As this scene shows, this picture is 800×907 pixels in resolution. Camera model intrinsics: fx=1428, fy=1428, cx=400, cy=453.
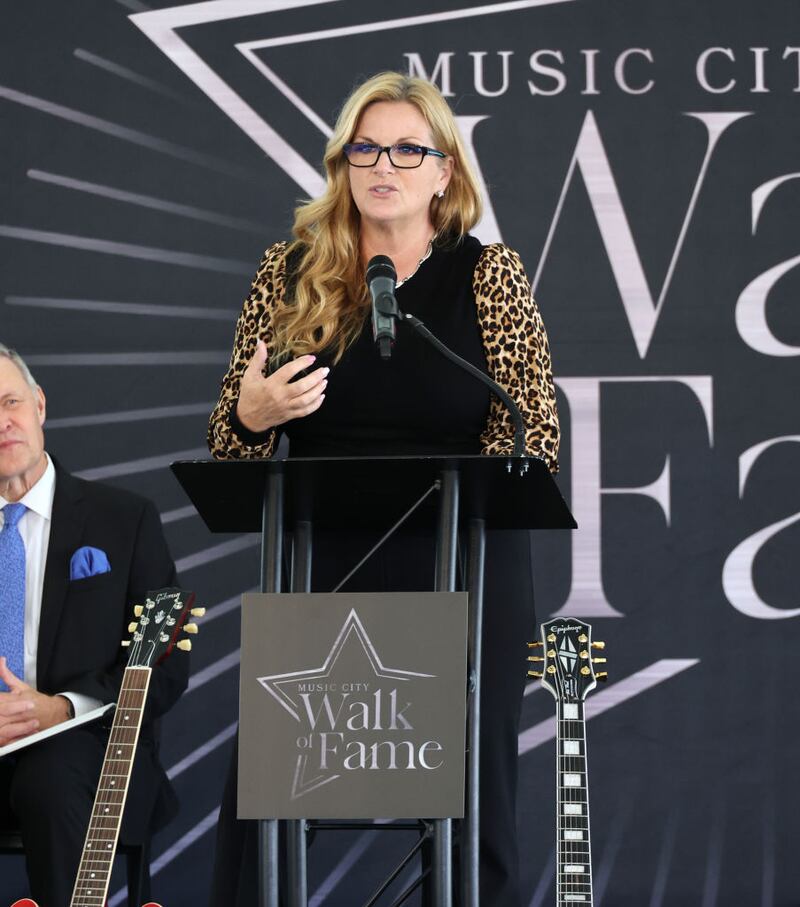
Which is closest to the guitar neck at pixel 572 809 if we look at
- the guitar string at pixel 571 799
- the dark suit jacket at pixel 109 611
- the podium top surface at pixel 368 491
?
the guitar string at pixel 571 799

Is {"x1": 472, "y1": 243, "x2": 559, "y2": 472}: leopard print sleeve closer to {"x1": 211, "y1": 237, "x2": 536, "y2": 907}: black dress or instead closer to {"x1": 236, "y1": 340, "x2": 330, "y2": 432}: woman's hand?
{"x1": 211, "y1": 237, "x2": 536, "y2": 907}: black dress

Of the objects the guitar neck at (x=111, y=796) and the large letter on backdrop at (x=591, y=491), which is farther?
the large letter on backdrop at (x=591, y=491)

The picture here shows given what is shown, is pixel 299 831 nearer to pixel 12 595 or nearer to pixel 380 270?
pixel 380 270

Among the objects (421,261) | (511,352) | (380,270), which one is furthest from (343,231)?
(380,270)

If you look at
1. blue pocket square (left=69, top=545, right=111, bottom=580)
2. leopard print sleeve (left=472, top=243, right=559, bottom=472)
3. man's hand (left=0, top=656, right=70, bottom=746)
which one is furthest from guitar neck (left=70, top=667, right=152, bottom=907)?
leopard print sleeve (left=472, top=243, right=559, bottom=472)

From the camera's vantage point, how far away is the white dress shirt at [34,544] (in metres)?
3.01

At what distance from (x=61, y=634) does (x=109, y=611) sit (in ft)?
0.35

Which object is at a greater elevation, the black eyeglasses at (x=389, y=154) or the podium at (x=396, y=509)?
the black eyeglasses at (x=389, y=154)

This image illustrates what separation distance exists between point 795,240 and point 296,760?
2.40 metres

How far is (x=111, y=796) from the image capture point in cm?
251

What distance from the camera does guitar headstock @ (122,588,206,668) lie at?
2.67 m

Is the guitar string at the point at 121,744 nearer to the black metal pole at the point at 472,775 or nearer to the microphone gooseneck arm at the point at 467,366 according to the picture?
the black metal pole at the point at 472,775

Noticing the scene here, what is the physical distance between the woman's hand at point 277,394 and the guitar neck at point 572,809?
739 mm

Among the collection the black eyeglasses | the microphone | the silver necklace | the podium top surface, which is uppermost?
A: the black eyeglasses
